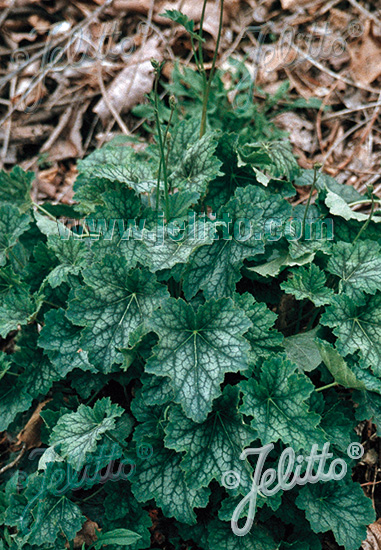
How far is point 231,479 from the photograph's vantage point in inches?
71.2

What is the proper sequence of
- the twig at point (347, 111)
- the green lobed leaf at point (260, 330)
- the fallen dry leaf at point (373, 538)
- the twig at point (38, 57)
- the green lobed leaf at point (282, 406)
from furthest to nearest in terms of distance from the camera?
1. the twig at point (38, 57)
2. the twig at point (347, 111)
3. the fallen dry leaf at point (373, 538)
4. the green lobed leaf at point (260, 330)
5. the green lobed leaf at point (282, 406)

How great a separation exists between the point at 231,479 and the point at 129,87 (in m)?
2.93

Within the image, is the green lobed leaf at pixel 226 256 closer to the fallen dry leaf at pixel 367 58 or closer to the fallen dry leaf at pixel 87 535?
the fallen dry leaf at pixel 87 535

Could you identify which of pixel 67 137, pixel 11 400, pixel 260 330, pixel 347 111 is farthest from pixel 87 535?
pixel 347 111

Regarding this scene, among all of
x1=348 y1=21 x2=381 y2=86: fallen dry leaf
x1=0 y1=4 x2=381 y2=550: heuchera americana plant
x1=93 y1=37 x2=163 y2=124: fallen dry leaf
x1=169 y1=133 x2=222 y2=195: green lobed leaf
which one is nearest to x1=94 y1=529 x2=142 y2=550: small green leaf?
x1=0 y1=4 x2=381 y2=550: heuchera americana plant

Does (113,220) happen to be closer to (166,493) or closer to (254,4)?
(166,493)

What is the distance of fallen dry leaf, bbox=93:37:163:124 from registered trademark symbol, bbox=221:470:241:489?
278 cm

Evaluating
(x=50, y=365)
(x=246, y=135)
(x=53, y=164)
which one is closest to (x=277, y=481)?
(x=50, y=365)

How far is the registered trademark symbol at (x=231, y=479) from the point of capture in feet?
5.91

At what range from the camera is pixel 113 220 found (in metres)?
2.15

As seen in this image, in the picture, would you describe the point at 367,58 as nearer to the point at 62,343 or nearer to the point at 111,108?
the point at 111,108

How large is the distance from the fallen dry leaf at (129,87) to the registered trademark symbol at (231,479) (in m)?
2.78

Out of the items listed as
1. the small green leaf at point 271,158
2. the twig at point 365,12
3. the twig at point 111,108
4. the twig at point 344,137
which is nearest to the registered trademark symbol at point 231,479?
the small green leaf at point 271,158

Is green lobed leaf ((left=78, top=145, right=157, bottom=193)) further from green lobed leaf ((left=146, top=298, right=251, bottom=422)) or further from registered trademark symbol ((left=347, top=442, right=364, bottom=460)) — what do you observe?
registered trademark symbol ((left=347, top=442, right=364, bottom=460))
